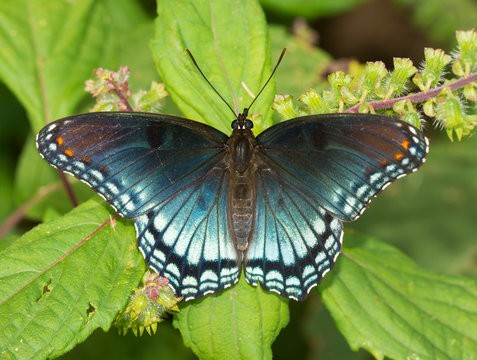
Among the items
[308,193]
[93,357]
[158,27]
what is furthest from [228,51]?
[93,357]

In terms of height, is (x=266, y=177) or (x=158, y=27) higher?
(x=158, y=27)

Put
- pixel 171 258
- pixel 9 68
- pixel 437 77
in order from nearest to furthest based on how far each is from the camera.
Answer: pixel 437 77 → pixel 171 258 → pixel 9 68

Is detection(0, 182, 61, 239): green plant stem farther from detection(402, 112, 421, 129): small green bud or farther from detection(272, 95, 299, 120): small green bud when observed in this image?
detection(402, 112, 421, 129): small green bud

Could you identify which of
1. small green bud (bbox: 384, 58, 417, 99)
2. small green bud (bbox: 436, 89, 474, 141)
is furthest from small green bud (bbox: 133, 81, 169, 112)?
small green bud (bbox: 436, 89, 474, 141)

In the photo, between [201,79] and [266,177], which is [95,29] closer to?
[201,79]

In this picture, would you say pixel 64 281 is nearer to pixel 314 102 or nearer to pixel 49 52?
pixel 314 102

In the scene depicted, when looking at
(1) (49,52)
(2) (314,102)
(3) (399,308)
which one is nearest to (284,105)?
(2) (314,102)
